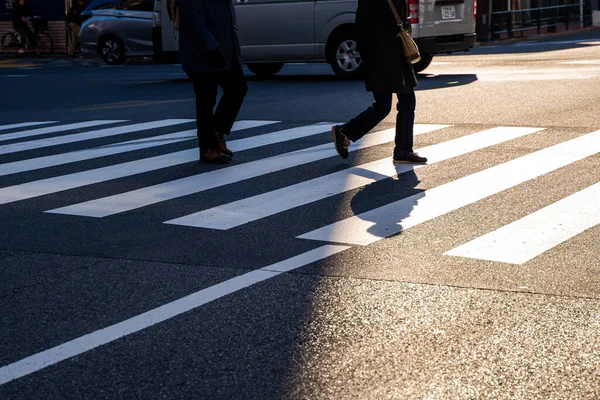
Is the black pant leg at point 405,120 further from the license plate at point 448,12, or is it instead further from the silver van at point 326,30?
the license plate at point 448,12

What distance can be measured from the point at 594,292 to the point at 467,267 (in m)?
0.66

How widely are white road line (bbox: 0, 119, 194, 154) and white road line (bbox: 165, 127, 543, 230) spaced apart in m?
3.54

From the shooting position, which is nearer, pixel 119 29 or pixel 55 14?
pixel 119 29

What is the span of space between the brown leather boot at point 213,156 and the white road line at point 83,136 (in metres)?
2.28

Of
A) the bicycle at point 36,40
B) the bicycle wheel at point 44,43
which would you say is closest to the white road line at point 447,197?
the bicycle at point 36,40

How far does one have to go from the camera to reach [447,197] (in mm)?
6695

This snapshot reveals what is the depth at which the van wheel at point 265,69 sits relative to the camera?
19.3 m

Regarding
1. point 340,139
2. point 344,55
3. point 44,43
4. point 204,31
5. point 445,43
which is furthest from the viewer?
point 44,43

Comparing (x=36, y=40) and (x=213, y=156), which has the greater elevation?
(x=36, y=40)

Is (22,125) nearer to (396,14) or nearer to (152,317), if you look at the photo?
(396,14)

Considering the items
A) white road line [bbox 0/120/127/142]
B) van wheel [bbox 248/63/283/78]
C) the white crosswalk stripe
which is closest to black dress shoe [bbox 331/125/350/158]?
white road line [bbox 0/120/127/142]

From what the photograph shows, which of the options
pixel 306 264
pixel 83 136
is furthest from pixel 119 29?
pixel 306 264

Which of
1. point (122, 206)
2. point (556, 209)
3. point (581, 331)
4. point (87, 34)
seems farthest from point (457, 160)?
point (87, 34)

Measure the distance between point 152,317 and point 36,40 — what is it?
29496 mm
